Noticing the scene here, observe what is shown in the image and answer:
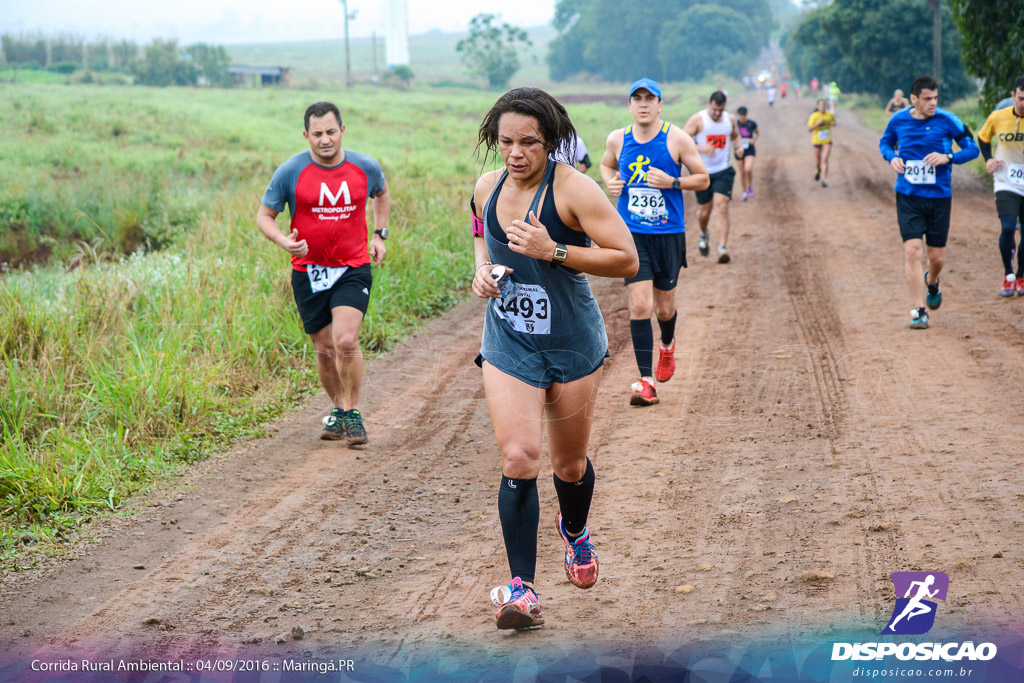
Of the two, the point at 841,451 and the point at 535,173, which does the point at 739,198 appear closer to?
the point at 841,451

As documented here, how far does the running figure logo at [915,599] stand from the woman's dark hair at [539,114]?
2291 millimetres

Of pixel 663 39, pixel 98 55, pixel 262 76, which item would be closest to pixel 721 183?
pixel 98 55

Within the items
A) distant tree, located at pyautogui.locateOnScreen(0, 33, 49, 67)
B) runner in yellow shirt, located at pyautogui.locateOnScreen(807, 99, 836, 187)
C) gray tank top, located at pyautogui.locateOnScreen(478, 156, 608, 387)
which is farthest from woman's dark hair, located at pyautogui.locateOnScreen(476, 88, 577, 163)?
distant tree, located at pyautogui.locateOnScreen(0, 33, 49, 67)

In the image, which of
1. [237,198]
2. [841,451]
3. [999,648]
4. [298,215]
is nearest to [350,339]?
[298,215]

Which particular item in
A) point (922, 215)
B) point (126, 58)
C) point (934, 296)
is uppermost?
point (126, 58)

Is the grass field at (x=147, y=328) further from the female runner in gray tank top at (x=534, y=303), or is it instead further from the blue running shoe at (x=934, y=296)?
the blue running shoe at (x=934, y=296)

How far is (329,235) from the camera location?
6434 mm

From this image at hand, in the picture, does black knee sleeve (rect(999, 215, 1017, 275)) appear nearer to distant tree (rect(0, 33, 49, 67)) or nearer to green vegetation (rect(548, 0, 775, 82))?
distant tree (rect(0, 33, 49, 67))

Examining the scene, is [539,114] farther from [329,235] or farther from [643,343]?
[643,343]

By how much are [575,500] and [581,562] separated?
0.91 ft

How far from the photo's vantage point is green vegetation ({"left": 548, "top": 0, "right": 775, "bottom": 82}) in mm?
109750

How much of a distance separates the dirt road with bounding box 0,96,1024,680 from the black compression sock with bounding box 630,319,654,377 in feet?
1.16

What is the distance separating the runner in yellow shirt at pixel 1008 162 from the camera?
9320mm

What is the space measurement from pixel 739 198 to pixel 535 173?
54.0ft
